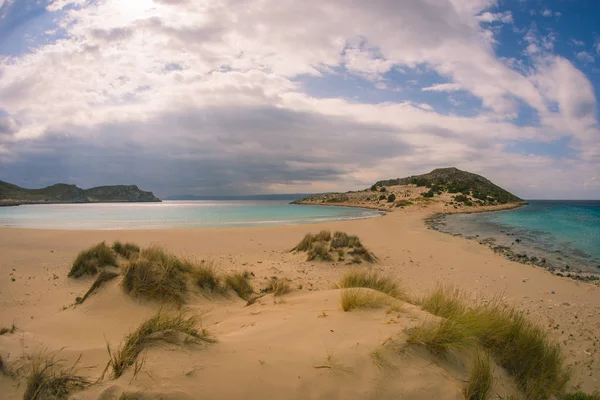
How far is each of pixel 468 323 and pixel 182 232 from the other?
49.5 feet

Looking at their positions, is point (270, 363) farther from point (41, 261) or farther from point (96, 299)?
point (41, 261)

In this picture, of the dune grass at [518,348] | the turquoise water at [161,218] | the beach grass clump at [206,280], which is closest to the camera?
the dune grass at [518,348]

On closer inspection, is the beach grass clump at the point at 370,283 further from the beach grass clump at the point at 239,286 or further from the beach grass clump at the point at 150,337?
the beach grass clump at the point at 150,337

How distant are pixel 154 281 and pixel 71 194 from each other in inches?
4986

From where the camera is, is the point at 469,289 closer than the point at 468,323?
No

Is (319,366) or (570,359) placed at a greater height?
(319,366)

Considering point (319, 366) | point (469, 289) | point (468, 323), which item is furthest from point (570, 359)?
point (319, 366)

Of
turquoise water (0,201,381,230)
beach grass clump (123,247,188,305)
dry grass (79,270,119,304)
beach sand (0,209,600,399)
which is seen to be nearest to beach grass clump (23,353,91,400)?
beach sand (0,209,600,399)

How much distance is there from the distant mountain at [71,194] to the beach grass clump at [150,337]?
108052mm

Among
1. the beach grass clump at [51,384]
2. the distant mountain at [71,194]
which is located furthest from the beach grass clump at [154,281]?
the distant mountain at [71,194]

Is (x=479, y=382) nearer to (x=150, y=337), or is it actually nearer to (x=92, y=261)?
(x=150, y=337)

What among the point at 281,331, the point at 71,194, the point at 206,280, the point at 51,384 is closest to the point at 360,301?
the point at 281,331

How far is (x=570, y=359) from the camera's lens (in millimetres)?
4250

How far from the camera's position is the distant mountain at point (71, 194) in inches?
3565
